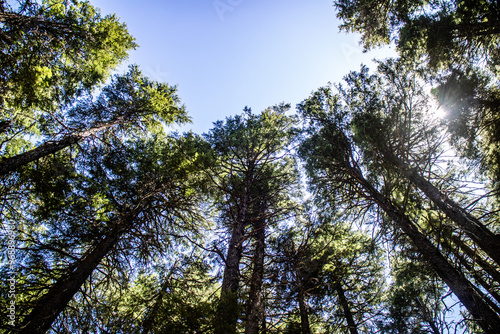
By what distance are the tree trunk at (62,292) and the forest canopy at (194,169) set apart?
0.11ft

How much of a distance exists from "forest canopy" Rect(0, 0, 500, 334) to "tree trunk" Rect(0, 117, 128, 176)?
4cm

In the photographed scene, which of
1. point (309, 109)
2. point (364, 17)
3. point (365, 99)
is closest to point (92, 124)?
point (309, 109)

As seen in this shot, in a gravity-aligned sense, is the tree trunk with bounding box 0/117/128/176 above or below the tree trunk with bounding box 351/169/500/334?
above

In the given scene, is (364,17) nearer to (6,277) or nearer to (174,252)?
(174,252)

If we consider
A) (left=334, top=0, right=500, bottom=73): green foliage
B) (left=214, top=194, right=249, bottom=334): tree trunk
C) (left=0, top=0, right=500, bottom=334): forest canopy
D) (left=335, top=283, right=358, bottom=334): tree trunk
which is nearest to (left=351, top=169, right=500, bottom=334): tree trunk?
(left=0, top=0, right=500, bottom=334): forest canopy

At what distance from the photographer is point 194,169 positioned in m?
7.86

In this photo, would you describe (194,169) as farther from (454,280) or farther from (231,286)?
(454,280)

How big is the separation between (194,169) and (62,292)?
15.4ft

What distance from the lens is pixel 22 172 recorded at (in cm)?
680

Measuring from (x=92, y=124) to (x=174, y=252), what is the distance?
19.4 feet

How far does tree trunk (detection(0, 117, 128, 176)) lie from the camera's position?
497cm

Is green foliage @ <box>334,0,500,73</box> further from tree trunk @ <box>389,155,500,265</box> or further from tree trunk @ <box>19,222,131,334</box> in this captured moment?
tree trunk @ <box>19,222,131,334</box>

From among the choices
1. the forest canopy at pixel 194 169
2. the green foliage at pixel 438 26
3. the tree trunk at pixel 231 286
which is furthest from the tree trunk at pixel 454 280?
the green foliage at pixel 438 26

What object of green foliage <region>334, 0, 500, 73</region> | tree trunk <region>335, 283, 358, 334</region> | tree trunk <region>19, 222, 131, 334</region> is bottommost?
tree trunk <region>19, 222, 131, 334</region>
